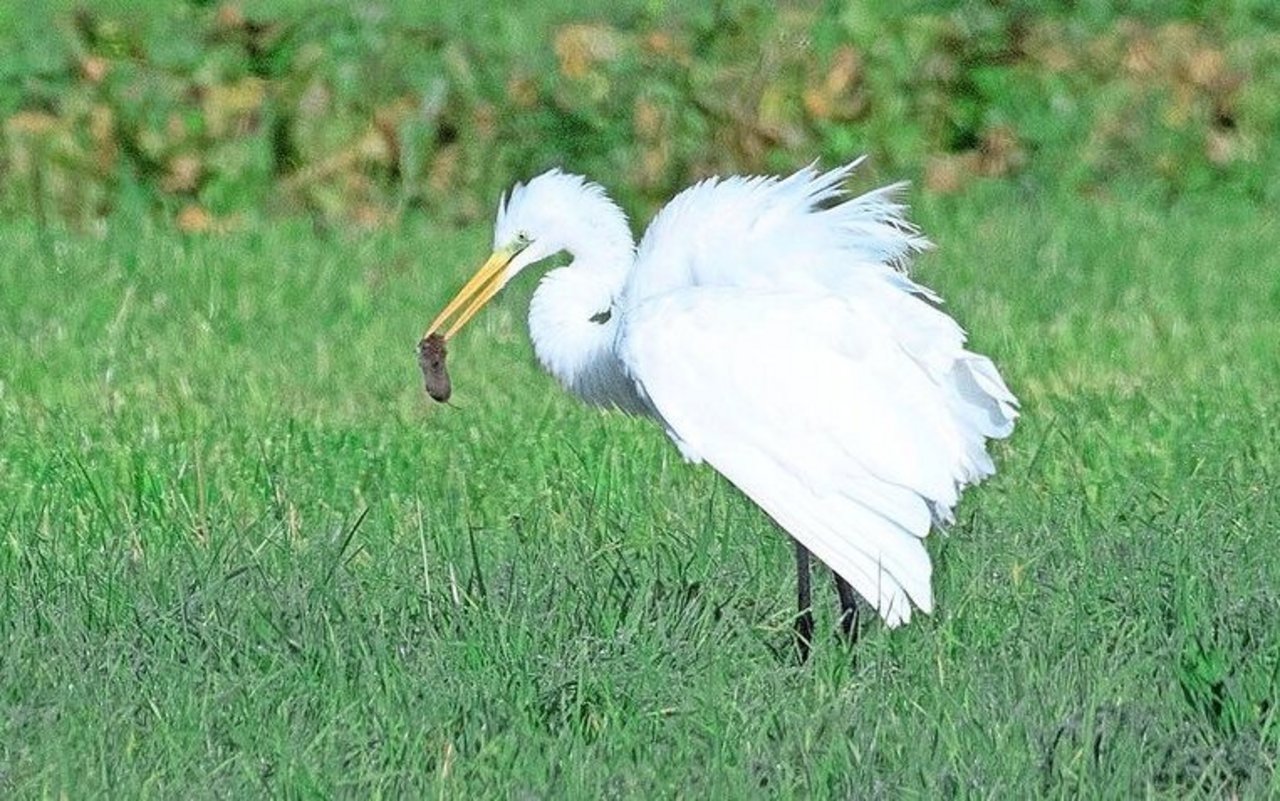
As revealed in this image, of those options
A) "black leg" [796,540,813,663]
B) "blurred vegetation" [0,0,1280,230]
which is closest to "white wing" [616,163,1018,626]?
"black leg" [796,540,813,663]

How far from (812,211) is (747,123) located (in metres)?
4.79

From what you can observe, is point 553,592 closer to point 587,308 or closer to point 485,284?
point 587,308

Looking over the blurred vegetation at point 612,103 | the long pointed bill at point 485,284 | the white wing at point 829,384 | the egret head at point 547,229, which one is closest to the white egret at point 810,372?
the white wing at point 829,384

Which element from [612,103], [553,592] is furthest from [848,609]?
[612,103]

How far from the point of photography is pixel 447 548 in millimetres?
4980

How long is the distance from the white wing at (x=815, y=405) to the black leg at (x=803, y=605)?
117mm

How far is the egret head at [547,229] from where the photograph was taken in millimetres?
5238

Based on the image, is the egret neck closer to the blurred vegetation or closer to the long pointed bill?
the long pointed bill

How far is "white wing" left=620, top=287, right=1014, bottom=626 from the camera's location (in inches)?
180

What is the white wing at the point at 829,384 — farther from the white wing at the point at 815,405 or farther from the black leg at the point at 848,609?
the black leg at the point at 848,609

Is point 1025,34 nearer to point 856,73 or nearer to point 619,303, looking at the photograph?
point 856,73

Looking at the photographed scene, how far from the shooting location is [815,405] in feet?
15.3

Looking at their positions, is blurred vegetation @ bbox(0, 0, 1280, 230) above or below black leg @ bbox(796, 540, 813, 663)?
below

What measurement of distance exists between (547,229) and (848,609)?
0.94m
